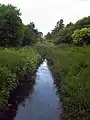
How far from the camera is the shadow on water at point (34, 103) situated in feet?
49.8

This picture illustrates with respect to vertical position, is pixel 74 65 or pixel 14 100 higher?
pixel 74 65

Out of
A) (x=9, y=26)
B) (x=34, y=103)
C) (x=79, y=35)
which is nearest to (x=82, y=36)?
(x=79, y=35)

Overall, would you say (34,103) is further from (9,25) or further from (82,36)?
(82,36)

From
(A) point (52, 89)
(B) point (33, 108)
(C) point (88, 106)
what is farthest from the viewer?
(A) point (52, 89)

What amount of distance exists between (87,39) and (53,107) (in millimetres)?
24067

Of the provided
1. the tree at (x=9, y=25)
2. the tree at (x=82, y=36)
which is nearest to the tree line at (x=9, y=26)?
the tree at (x=9, y=25)

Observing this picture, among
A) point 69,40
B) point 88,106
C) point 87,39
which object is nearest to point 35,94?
point 88,106

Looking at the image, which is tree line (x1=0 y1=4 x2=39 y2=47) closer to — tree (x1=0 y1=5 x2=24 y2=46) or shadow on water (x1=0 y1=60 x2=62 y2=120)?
tree (x1=0 y1=5 x2=24 y2=46)

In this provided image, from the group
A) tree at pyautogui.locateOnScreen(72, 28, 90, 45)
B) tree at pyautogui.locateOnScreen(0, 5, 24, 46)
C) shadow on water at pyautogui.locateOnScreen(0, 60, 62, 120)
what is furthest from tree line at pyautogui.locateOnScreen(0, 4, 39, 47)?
shadow on water at pyautogui.locateOnScreen(0, 60, 62, 120)

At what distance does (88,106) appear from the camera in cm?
1149

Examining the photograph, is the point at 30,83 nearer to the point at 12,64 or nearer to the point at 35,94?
the point at 35,94

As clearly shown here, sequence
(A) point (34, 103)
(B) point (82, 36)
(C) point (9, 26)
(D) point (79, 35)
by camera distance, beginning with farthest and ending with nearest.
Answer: (B) point (82, 36) → (D) point (79, 35) → (C) point (9, 26) → (A) point (34, 103)

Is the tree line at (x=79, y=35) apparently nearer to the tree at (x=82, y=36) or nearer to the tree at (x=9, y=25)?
the tree at (x=82, y=36)

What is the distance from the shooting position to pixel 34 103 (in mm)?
18031
